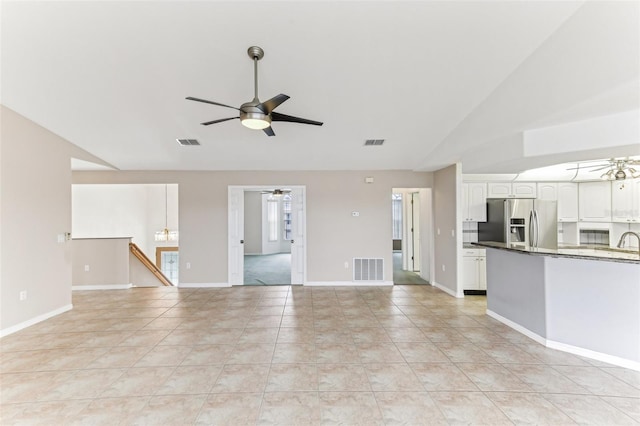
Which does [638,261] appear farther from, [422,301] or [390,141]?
[390,141]

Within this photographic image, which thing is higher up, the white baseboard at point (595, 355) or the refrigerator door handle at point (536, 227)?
the refrigerator door handle at point (536, 227)

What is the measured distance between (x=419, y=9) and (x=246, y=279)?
6.25 metres

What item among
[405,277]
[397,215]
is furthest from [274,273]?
[397,215]

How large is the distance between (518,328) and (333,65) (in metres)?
3.89

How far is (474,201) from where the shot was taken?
554cm

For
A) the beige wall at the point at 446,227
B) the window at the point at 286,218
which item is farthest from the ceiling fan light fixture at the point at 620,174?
the window at the point at 286,218

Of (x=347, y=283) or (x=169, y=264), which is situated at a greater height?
(x=347, y=283)

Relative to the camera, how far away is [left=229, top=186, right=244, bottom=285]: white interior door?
6.19 meters

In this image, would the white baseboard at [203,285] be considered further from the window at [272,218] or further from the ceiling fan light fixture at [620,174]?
the ceiling fan light fixture at [620,174]

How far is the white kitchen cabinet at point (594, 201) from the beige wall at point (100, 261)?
907 cm

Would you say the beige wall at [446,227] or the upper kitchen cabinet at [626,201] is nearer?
the upper kitchen cabinet at [626,201]

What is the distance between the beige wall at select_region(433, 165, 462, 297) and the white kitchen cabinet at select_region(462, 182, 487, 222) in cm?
26

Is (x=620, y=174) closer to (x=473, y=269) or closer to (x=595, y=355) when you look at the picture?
(x=473, y=269)

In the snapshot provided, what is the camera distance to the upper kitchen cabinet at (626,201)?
5.12m
